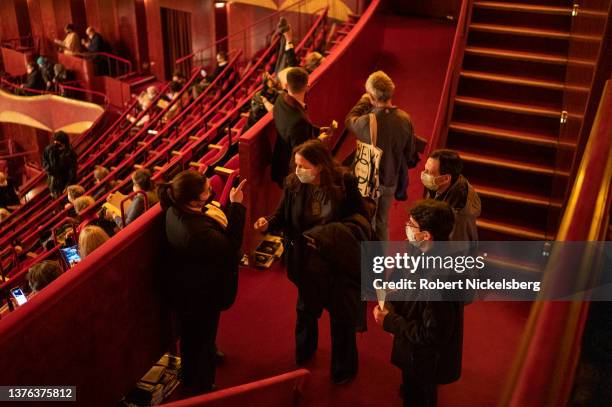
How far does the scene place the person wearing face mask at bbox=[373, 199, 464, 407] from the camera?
8.90ft

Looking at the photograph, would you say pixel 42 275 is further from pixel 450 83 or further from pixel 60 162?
pixel 60 162

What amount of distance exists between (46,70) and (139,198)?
12515 millimetres

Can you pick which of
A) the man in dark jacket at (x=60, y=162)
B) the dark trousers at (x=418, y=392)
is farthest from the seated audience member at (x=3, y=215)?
the dark trousers at (x=418, y=392)

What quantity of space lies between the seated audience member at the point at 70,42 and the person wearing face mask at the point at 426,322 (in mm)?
14781

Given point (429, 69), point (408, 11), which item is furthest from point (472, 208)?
point (408, 11)

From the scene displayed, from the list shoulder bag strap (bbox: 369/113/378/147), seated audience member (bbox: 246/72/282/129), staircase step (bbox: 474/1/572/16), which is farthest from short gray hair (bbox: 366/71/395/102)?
staircase step (bbox: 474/1/572/16)

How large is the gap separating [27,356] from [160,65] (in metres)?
14.3

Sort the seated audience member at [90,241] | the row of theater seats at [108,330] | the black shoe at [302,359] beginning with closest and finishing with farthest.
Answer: the row of theater seats at [108,330] → the seated audience member at [90,241] → the black shoe at [302,359]

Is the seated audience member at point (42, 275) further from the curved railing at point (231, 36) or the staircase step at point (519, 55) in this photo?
the curved railing at point (231, 36)

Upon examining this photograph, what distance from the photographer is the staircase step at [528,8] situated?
6285 millimetres

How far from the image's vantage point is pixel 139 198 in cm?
456

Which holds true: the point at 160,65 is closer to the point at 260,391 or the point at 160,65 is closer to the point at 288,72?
the point at 288,72

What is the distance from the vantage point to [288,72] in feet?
13.8

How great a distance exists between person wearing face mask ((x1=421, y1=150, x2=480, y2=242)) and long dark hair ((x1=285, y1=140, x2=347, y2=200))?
0.57 metres
